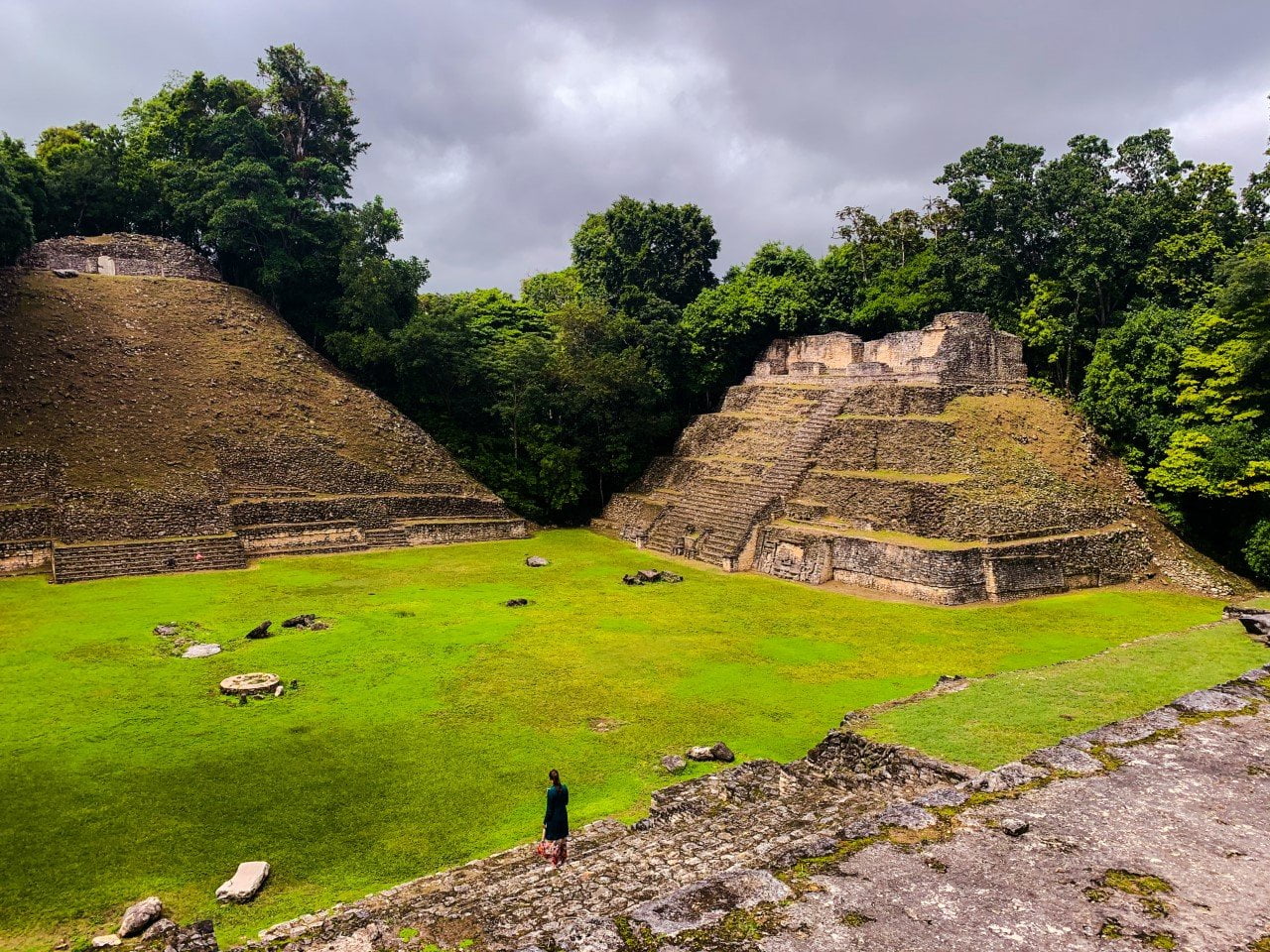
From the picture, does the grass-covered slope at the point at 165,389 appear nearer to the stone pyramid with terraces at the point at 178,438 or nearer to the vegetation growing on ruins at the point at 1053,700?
the stone pyramid with terraces at the point at 178,438

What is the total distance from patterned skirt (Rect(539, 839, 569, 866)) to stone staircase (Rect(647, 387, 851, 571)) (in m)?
12.9

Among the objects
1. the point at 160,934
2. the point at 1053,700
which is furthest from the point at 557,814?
the point at 1053,700

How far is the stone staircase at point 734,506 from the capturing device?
62.8ft

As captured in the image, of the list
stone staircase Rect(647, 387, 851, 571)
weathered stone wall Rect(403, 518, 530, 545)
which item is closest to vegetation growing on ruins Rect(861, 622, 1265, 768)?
stone staircase Rect(647, 387, 851, 571)

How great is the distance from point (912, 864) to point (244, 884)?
5.14 m

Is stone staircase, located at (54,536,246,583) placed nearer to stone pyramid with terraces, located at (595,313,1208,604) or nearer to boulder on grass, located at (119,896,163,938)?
stone pyramid with terraces, located at (595,313,1208,604)

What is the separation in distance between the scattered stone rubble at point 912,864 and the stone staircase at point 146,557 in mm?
15094

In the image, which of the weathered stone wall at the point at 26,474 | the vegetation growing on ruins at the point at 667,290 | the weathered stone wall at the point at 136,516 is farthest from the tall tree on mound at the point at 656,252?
the weathered stone wall at the point at 26,474

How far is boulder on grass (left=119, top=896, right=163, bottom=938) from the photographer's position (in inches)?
207

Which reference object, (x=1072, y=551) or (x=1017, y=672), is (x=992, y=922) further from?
(x=1072, y=551)

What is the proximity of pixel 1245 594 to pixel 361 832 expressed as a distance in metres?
19.4

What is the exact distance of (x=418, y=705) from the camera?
9586mm

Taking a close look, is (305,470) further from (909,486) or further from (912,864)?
(912,864)

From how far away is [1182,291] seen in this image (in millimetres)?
21234
